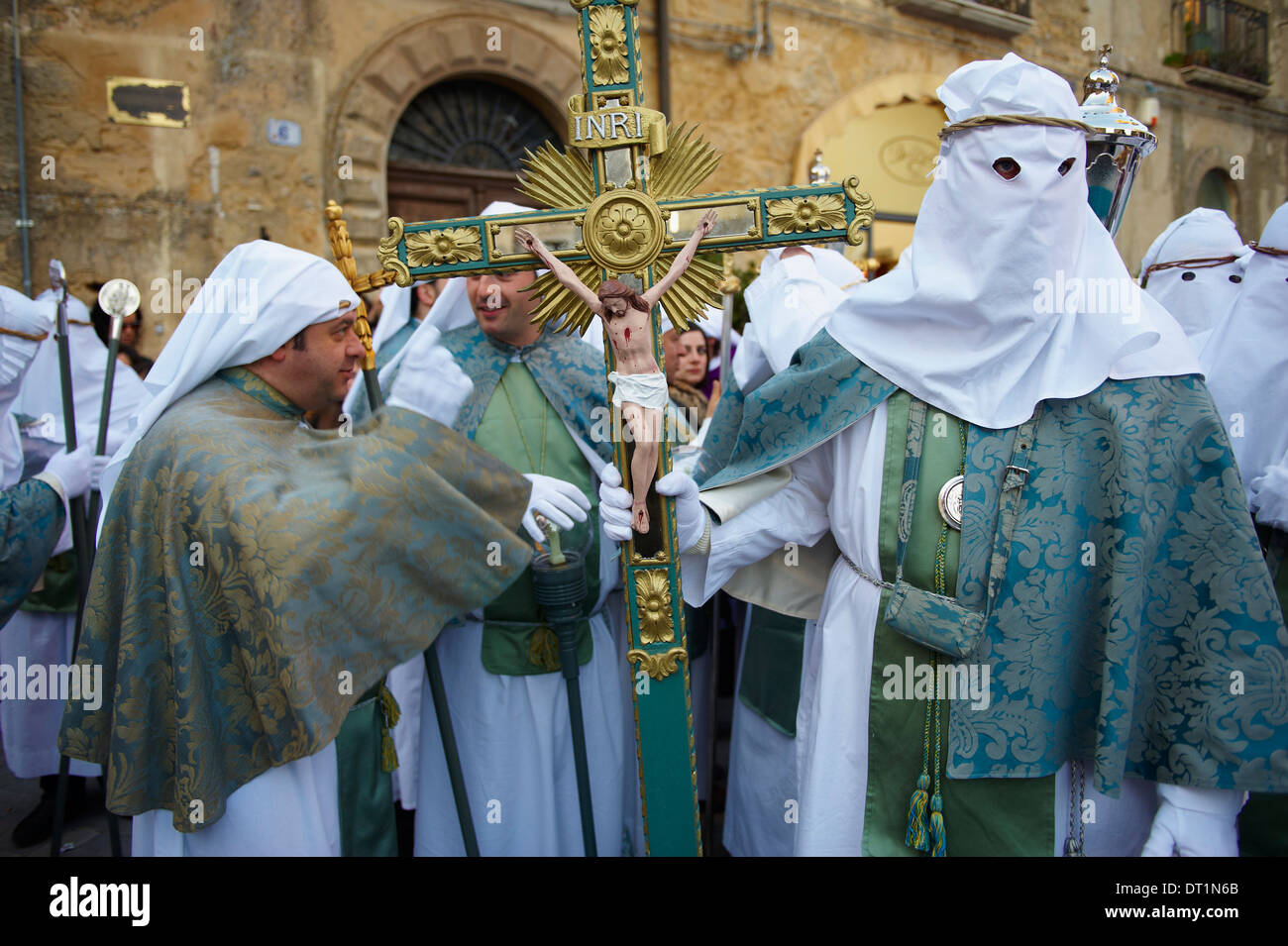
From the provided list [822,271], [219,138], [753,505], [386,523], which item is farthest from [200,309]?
[219,138]

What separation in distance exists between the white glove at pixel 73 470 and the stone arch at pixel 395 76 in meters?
4.93

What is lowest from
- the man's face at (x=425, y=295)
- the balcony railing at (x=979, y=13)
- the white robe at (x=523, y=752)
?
the white robe at (x=523, y=752)

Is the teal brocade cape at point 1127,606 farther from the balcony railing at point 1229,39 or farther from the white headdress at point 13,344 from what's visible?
the balcony railing at point 1229,39

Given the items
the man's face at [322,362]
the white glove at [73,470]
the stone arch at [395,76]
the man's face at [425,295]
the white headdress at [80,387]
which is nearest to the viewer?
the man's face at [322,362]

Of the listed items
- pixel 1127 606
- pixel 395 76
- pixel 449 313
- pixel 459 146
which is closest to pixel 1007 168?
pixel 1127 606

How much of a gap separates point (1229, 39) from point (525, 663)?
16952 millimetres

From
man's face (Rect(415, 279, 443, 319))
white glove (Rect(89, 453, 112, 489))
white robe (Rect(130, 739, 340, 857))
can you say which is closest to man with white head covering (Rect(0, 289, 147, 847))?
white glove (Rect(89, 453, 112, 489))

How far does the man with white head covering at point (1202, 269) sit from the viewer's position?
3650mm

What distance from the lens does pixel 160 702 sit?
197 cm

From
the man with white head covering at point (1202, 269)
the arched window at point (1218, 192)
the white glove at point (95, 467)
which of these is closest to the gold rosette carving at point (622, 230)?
the white glove at point (95, 467)

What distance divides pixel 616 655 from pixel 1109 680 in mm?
1601

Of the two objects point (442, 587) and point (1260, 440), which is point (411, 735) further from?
point (1260, 440)

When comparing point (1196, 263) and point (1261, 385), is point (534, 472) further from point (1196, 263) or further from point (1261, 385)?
point (1196, 263)

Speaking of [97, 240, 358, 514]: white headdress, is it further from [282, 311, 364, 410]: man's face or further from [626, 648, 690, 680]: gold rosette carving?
[626, 648, 690, 680]: gold rosette carving
